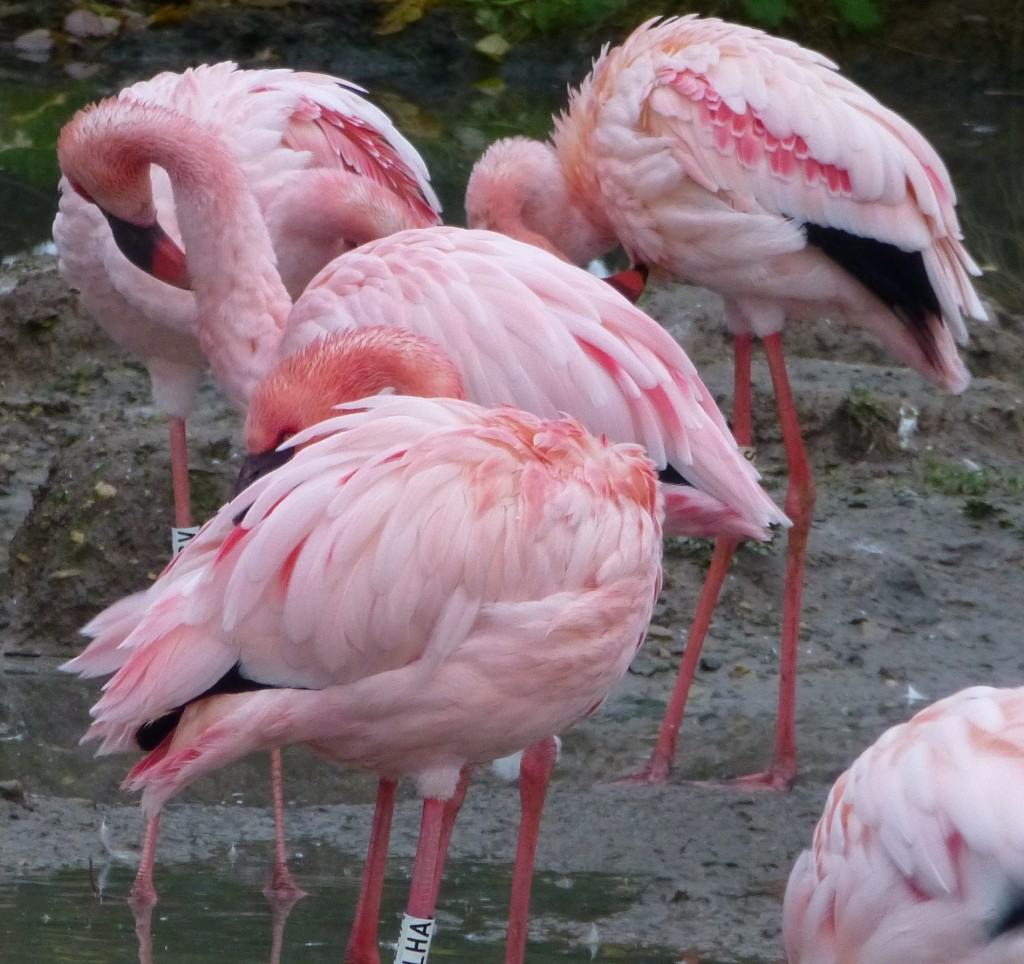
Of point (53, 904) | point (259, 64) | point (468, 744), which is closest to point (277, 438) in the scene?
point (468, 744)

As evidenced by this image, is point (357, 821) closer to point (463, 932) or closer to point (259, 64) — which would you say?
point (463, 932)

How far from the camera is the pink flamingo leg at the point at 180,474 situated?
430cm

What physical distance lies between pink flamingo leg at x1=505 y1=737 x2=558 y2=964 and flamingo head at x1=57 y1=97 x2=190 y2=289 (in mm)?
1455

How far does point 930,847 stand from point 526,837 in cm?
121

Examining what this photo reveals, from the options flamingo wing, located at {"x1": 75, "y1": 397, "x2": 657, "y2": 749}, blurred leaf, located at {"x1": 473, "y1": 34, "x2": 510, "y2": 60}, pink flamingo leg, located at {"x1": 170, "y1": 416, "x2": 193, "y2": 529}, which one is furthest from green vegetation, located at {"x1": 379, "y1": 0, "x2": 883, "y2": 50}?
flamingo wing, located at {"x1": 75, "y1": 397, "x2": 657, "y2": 749}

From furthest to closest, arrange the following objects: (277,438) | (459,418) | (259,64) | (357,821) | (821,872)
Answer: (259,64)
(357,821)
(277,438)
(459,418)
(821,872)

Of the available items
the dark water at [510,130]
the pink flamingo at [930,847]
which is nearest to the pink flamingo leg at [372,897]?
the pink flamingo at [930,847]

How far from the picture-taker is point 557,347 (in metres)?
3.47

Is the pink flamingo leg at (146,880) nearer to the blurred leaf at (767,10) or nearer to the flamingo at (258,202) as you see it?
the flamingo at (258,202)

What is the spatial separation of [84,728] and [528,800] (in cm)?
133

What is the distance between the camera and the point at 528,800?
3369 mm

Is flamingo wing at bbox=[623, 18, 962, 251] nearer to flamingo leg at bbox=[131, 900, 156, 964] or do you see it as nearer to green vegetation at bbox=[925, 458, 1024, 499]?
green vegetation at bbox=[925, 458, 1024, 499]

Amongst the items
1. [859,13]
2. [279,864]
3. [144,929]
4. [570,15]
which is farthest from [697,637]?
[570,15]

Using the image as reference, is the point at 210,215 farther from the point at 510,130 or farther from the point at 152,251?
the point at 510,130
